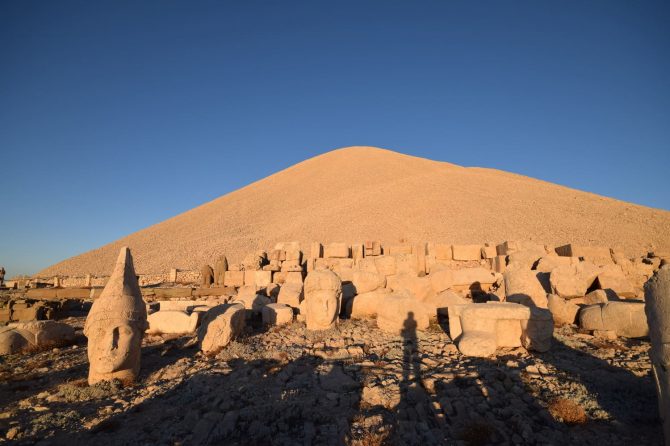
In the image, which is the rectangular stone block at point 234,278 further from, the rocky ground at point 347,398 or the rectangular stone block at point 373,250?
the rocky ground at point 347,398

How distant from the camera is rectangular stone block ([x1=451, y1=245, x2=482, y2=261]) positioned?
49.2 feet

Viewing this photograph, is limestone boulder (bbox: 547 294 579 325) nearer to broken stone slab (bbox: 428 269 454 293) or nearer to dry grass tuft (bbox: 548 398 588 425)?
broken stone slab (bbox: 428 269 454 293)

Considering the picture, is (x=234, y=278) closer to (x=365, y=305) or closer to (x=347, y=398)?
(x=365, y=305)

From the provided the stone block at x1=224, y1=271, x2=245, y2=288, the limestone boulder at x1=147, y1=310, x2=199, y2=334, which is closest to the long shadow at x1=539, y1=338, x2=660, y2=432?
the limestone boulder at x1=147, y1=310, x2=199, y2=334

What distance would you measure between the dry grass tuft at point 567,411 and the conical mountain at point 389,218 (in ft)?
82.6

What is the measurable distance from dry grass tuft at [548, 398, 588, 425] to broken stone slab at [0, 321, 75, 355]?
949 centimetres

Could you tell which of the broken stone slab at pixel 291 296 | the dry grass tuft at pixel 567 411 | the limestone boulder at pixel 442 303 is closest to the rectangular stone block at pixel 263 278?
the broken stone slab at pixel 291 296

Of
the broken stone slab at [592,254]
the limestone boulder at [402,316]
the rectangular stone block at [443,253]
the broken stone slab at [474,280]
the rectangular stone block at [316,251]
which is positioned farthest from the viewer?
the rectangular stone block at [443,253]

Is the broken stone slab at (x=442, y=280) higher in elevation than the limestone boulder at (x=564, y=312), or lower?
higher

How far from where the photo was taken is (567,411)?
4.23 m

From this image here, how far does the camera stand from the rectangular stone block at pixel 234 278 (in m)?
15.1

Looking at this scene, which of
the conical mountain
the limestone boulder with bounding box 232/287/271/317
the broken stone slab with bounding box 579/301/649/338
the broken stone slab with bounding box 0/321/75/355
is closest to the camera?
the broken stone slab with bounding box 579/301/649/338

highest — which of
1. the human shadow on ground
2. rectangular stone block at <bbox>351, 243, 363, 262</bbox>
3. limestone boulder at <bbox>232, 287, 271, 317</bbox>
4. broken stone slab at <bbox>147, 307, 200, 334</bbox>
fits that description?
Result: rectangular stone block at <bbox>351, 243, 363, 262</bbox>

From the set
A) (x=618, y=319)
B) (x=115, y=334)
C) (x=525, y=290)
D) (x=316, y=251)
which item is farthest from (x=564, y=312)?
(x=115, y=334)
